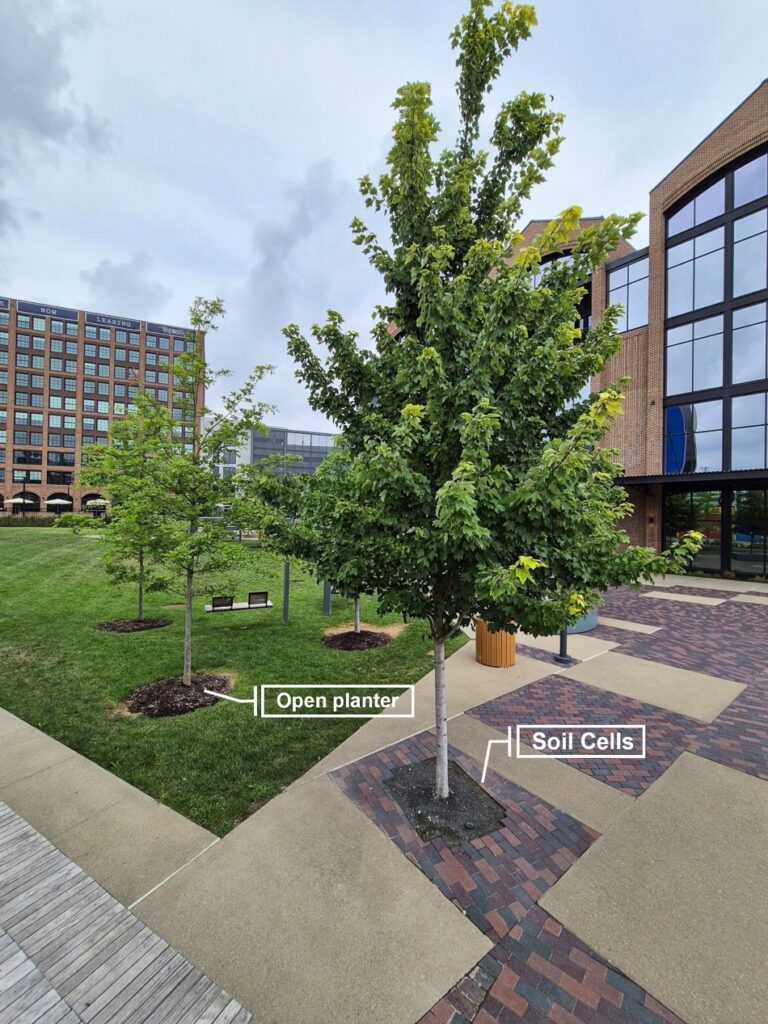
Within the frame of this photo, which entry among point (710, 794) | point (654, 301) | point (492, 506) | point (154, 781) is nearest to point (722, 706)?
point (710, 794)

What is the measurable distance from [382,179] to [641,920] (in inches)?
256

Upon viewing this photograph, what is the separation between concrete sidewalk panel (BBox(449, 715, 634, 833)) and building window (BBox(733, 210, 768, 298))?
23650mm

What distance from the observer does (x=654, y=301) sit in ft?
74.0

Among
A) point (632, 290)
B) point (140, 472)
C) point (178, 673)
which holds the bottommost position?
point (178, 673)

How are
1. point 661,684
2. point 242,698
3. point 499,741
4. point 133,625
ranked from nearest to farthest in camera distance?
1. point 499,741
2. point 242,698
3. point 661,684
4. point 133,625

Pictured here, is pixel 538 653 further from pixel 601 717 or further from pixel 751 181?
pixel 751 181

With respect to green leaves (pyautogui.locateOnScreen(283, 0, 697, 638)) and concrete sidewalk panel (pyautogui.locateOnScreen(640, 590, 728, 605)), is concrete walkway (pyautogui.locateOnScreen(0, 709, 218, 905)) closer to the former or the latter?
green leaves (pyautogui.locateOnScreen(283, 0, 697, 638))

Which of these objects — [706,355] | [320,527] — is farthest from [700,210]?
[320,527]

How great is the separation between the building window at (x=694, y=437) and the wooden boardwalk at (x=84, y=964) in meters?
24.1

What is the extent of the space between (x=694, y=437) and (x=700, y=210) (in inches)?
427

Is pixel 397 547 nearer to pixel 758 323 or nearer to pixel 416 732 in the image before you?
pixel 416 732

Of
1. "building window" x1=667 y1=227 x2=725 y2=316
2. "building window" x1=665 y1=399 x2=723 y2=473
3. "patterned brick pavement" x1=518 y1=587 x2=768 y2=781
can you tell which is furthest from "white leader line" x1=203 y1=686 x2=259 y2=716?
"building window" x1=667 y1=227 x2=725 y2=316

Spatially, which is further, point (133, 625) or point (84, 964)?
point (133, 625)

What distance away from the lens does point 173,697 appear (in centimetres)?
703
